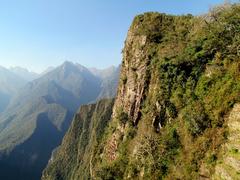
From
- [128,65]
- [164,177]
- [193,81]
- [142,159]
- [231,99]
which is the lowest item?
[164,177]

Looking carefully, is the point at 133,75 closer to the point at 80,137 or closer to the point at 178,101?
A: the point at 178,101

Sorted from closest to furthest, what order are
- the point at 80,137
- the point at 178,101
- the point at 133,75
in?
the point at 178,101, the point at 133,75, the point at 80,137

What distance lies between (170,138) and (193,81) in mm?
7534

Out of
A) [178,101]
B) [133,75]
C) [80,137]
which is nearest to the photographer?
[178,101]

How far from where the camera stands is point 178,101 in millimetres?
38344

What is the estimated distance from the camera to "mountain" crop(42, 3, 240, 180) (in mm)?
29234

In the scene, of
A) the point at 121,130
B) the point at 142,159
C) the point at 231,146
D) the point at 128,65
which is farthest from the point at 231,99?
the point at 128,65

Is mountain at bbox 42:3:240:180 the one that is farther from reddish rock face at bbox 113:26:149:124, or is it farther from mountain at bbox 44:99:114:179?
mountain at bbox 44:99:114:179

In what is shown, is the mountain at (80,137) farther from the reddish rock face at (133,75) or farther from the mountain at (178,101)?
the mountain at (178,101)

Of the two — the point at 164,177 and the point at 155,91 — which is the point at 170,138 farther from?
the point at 155,91

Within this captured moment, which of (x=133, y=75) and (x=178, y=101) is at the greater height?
(x=133, y=75)

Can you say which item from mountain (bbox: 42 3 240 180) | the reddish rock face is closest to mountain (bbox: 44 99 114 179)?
the reddish rock face

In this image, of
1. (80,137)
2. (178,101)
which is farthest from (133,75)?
(80,137)

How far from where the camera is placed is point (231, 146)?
2609cm
